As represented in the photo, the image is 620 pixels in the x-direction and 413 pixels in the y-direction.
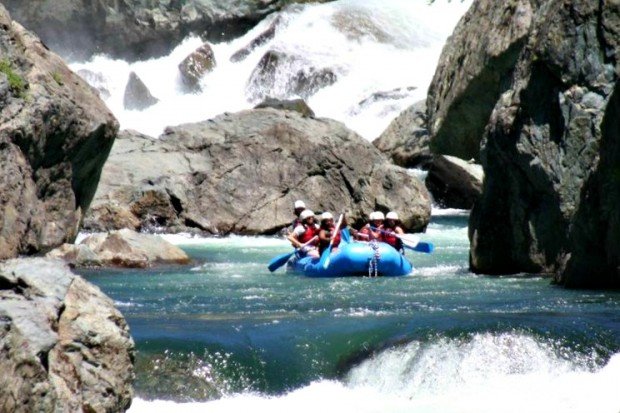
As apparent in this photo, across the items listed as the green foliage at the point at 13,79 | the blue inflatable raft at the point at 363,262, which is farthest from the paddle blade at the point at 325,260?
the green foliage at the point at 13,79

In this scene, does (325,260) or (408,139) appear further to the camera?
(408,139)

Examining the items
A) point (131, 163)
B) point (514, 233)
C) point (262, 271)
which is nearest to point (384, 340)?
point (514, 233)

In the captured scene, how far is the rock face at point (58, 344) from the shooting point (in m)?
5.99

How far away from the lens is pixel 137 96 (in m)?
38.9

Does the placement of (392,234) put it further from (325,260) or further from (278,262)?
(278,262)

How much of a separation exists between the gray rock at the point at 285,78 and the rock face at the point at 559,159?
20.0m

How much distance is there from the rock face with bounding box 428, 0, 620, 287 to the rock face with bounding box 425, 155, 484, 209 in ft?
31.5

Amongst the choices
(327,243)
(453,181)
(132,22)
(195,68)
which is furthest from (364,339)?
(132,22)

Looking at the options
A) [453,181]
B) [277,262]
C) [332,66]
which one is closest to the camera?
[277,262]

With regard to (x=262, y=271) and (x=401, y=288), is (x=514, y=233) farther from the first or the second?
(x=262, y=271)

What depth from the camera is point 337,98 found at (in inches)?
1374

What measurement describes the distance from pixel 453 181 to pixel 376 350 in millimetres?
17341

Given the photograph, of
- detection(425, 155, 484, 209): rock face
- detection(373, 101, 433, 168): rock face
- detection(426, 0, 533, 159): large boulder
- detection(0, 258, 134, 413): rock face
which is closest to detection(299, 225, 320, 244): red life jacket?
detection(426, 0, 533, 159): large boulder

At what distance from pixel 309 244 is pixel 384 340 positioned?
7501 mm
